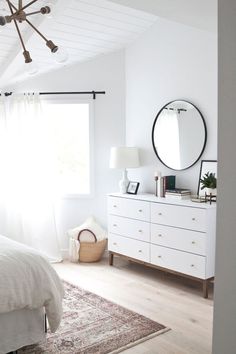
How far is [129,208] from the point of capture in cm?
418

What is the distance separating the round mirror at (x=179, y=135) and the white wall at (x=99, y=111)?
2.13ft

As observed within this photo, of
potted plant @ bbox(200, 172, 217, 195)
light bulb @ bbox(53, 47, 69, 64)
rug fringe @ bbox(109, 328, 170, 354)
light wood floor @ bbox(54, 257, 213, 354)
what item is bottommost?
light wood floor @ bbox(54, 257, 213, 354)

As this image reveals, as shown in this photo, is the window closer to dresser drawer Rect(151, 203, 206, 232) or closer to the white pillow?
the white pillow

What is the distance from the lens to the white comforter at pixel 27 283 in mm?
2246

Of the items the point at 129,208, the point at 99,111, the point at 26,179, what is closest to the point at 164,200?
the point at 129,208

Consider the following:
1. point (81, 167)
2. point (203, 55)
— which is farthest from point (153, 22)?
point (81, 167)

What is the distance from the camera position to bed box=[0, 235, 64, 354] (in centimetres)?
227

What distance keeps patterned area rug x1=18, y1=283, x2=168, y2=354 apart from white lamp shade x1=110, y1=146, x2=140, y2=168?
5.21ft

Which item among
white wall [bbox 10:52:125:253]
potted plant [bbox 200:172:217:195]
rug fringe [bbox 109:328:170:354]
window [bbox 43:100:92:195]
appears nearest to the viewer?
rug fringe [bbox 109:328:170:354]

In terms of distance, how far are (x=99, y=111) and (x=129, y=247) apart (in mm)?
1809

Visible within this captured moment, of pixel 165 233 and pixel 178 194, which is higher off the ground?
pixel 178 194

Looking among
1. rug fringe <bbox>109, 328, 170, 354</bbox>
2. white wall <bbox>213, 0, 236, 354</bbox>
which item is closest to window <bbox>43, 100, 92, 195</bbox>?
rug fringe <bbox>109, 328, 170, 354</bbox>

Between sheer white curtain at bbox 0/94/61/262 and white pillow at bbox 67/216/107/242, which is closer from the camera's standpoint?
white pillow at bbox 67/216/107/242

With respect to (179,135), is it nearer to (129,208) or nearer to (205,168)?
(205,168)
